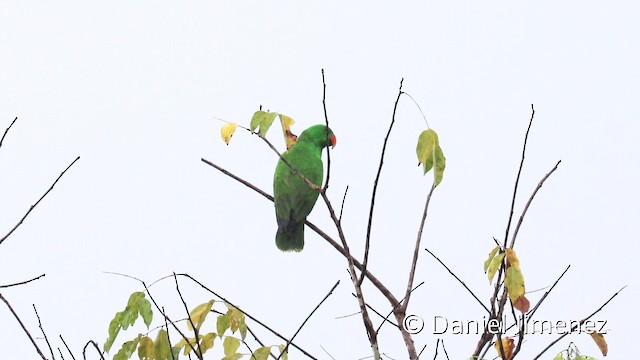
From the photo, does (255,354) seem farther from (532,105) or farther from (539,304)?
(532,105)

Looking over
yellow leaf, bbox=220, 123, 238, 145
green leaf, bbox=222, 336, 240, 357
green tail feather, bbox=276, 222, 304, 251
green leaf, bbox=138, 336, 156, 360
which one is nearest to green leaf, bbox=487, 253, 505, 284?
green leaf, bbox=222, 336, 240, 357

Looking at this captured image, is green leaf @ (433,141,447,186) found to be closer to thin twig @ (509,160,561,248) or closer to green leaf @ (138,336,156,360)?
thin twig @ (509,160,561,248)

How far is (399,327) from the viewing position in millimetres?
2465

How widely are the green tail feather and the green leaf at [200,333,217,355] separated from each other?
2.66 metres

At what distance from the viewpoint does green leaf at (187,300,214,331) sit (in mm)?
2646

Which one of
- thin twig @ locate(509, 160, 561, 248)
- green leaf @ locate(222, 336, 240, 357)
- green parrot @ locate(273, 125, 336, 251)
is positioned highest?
green parrot @ locate(273, 125, 336, 251)

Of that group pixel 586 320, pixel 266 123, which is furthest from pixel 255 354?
pixel 586 320

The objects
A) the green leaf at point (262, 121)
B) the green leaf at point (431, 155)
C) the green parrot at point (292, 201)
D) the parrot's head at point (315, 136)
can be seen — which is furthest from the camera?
the parrot's head at point (315, 136)

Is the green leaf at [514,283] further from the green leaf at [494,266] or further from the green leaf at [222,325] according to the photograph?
the green leaf at [222,325]

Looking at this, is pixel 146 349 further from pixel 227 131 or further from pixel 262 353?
pixel 227 131

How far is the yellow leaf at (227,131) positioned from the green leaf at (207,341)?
682mm

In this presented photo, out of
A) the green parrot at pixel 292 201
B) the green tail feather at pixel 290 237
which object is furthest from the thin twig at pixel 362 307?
the green tail feather at pixel 290 237

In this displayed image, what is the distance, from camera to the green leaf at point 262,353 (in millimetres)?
2512

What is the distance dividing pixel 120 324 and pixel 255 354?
1.62 ft
